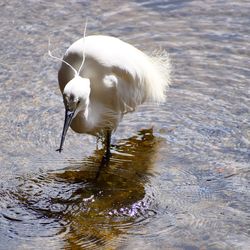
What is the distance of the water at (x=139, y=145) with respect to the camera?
528cm

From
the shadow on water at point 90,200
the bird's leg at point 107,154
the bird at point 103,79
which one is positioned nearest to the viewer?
the shadow on water at point 90,200

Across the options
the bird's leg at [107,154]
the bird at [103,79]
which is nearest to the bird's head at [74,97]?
the bird at [103,79]

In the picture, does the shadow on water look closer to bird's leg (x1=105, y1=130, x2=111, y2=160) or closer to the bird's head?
bird's leg (x1=105, y1=130, x2=111, y2=160)

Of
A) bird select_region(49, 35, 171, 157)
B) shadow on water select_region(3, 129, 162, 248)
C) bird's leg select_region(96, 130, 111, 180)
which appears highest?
bird select_region(49, 35, 171, 157)

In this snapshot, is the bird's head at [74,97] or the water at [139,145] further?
the water at [139,145]

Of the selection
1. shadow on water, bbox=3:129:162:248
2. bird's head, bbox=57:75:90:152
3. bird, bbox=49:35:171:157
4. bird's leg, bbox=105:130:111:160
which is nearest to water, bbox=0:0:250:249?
shadow on water, bbox=3:129:162:248

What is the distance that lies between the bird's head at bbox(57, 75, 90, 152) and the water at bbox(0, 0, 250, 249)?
25.8 inches

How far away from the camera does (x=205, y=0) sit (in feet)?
28.5

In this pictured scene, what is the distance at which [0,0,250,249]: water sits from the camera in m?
5.28

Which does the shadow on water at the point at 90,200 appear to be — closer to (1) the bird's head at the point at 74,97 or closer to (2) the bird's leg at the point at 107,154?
(2) the bird's leg at the point at 107,154

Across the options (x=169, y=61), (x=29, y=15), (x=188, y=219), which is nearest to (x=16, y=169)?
(x=188, y=219)

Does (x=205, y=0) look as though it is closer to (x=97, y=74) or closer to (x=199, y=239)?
(x=97, y=74)

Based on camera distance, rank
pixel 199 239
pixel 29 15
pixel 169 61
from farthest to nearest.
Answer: pixel 29 15 → pixel 169 61 → pixel 199 239

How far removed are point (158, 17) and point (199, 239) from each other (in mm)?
3721
